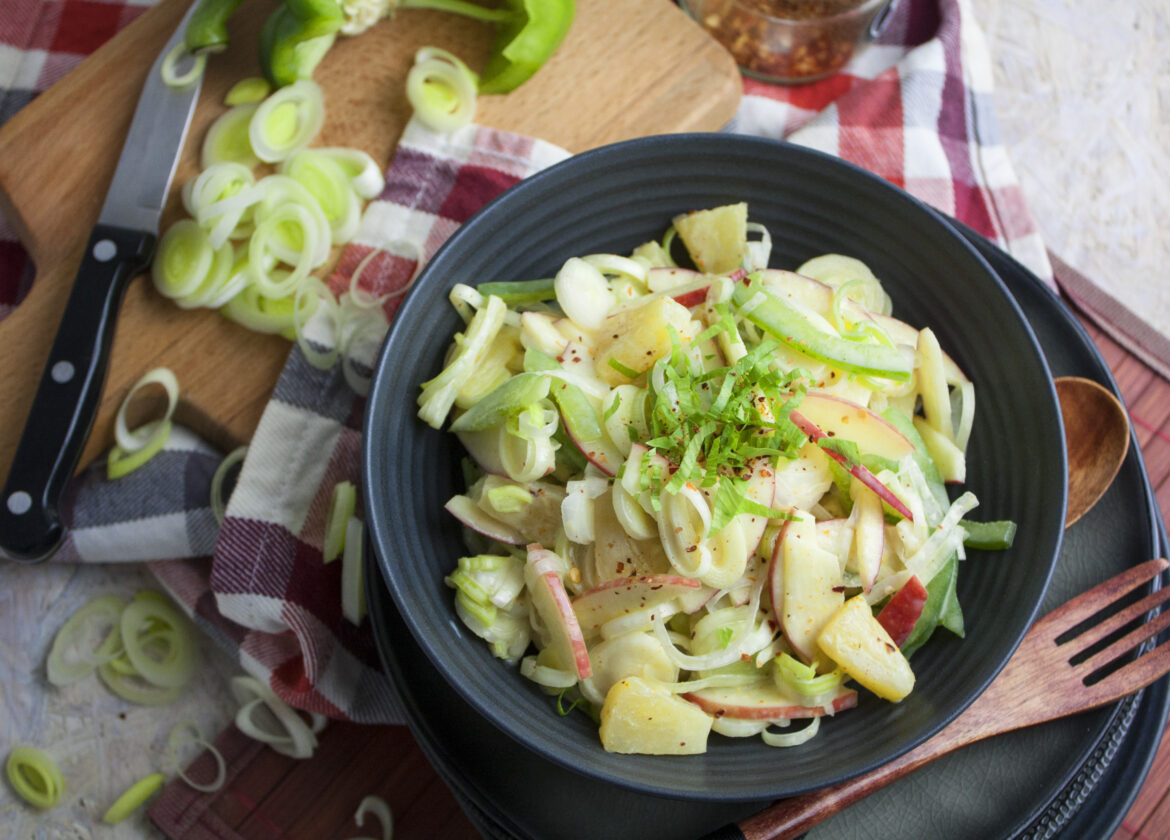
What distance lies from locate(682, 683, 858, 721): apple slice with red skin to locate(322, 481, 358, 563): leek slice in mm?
805

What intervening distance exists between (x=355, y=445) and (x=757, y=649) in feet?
3.23

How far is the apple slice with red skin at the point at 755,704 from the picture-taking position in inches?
63.2

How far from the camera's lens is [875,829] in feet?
5.71

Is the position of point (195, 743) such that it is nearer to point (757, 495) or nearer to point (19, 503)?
point (19, 503)

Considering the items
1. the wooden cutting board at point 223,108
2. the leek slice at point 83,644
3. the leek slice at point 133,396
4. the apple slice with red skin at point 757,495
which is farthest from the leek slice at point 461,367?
the leek slice at point 83,644

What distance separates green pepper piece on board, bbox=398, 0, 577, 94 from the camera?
7.29 ft

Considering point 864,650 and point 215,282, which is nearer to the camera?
point 864,650

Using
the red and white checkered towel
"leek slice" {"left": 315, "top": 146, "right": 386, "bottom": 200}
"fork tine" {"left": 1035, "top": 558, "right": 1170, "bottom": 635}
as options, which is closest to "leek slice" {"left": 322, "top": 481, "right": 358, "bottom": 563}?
the red and white checkered towel

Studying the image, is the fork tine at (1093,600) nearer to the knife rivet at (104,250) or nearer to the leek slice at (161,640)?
the leek slice at (161,640)

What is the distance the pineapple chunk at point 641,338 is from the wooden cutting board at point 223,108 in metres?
0.80

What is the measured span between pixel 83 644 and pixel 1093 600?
217 cm

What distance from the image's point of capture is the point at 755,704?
1607 mm

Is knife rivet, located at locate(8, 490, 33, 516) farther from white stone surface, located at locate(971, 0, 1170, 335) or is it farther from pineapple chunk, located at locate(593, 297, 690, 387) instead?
white stone surface, located at locate(971, 0, 1170, 335)

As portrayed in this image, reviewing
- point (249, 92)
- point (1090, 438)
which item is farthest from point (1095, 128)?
point (249, 92)
